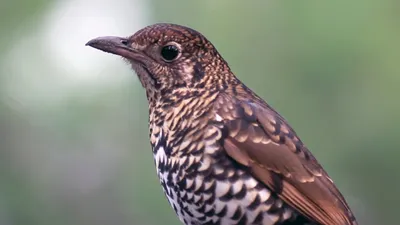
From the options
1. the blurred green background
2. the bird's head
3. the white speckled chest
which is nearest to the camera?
the white speckled chest

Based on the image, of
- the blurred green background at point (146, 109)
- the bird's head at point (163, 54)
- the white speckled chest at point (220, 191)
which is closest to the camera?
the white speckled chest at point (220, 191)

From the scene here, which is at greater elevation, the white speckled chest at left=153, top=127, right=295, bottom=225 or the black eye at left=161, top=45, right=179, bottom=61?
the black eye at left=161, top=45, right=179, bottom=61

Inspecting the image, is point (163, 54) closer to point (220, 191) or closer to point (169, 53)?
point (169, 53)

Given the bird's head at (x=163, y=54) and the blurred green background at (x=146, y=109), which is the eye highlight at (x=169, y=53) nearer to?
the bird's head at (x=163, y=54)

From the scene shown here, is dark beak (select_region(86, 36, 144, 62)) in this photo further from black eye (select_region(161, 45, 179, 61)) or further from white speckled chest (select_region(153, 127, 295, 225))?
white speckled chest (select_region(153, 127, 295, 225))

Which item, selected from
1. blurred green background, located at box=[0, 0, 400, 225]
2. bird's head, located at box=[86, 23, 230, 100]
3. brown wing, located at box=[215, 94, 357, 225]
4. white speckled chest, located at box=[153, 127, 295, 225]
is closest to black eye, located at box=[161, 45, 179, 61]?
bird's head, located at box=[86, 23, 230, 100]

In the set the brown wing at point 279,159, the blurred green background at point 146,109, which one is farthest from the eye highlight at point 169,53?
the blurred green background at point 146,109

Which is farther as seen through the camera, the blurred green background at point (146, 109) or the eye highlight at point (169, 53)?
the blurred green background at point (146, 109)
